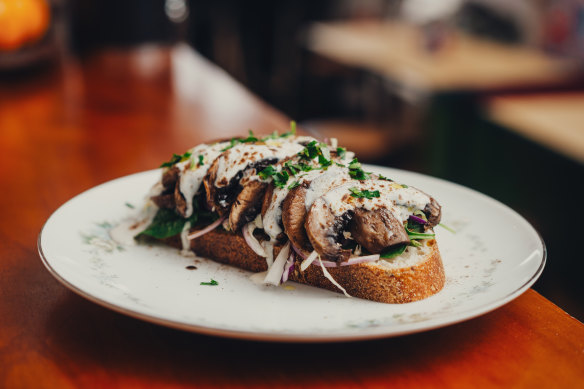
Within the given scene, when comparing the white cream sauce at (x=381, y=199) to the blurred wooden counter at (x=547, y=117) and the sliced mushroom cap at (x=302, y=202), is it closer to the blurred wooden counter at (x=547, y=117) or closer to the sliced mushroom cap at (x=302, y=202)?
the sliced mushroom cap at (x=302, y=202)

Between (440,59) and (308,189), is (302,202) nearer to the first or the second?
(308,189)

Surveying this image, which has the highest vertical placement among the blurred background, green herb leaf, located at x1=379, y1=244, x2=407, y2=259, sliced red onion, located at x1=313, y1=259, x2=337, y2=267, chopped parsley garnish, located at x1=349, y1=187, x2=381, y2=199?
chopped parsley garnish, located at x1=349, y1=187, x2=381, y2=199

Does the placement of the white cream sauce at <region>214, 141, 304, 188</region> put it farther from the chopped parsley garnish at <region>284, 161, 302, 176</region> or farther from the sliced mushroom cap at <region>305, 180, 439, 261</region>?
the sliced mushroom cap at <region>305, 180, 439, 261</region>

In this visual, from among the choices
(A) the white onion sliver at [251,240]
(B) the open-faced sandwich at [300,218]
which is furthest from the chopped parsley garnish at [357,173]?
(A) the white onion sliver at [251,240]

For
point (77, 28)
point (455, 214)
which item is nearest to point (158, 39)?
point (77, 28)

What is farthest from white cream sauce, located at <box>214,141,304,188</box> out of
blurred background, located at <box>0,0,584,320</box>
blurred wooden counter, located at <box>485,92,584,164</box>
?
blurred wooden counter, located at <box>485,92,584,164</box>

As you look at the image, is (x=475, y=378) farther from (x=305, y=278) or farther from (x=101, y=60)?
(x=101, y=60)
